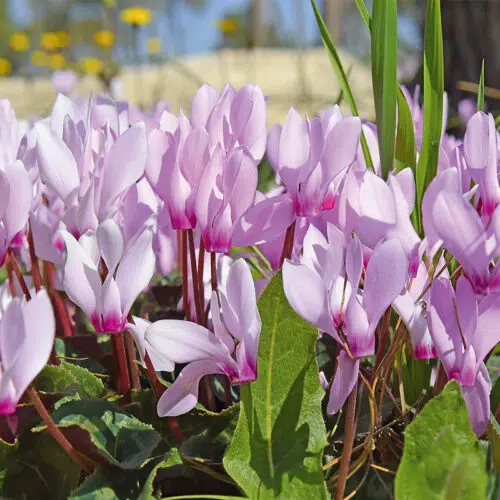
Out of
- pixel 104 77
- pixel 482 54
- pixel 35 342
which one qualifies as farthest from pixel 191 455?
pixel 104 77

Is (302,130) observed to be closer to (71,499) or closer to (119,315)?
(119,315)

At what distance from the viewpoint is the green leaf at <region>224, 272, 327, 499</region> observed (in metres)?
0.65

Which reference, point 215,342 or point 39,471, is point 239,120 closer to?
point 215,342

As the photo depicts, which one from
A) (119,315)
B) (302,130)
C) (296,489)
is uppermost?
(302,130)

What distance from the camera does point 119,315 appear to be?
66 centimetres

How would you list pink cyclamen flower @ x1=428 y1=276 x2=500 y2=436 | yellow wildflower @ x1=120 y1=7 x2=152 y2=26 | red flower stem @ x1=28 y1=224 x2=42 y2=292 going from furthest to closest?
yellow wildflower @ x1=120 y1=7 x2=152 y2=26 → red flower stem @ x1=28 y1=224 x2=42 y2=292 → pink cyclamen flower @ x1=428 y1=276 x2=500 y2=436

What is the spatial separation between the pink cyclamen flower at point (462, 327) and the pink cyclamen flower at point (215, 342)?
0.48 feet

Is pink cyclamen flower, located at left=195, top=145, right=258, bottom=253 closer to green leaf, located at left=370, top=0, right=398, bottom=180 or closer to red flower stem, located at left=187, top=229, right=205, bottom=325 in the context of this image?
red flower stem, located at left=187, top=229, right=205, bottom=325

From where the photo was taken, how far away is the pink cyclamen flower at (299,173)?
2.44 ft

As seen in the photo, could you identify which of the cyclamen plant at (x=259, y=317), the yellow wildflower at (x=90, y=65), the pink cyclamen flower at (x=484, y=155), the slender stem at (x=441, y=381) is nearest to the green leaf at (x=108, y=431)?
the cyclamen plant at (x=259, y=317)

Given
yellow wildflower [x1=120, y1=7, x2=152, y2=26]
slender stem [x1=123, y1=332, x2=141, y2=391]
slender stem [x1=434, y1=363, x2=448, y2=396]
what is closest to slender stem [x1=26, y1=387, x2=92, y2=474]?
slender stem [x1=123, y1=332, x2=141, y2=391]

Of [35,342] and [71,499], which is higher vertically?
[35,342]

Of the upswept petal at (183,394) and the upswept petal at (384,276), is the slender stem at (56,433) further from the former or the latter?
the upswept petal at (384,276)

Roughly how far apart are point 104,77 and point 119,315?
3633mm
